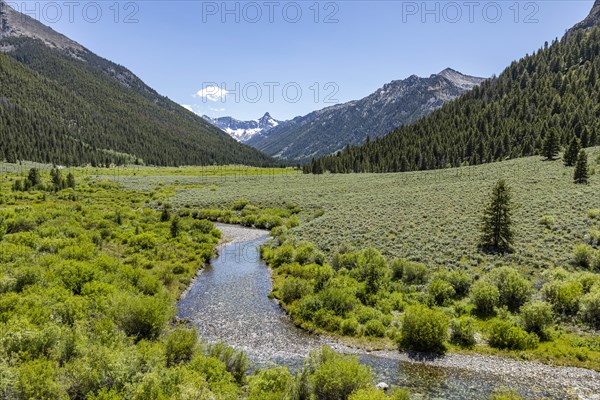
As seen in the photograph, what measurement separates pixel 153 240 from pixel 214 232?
1015 centimetres

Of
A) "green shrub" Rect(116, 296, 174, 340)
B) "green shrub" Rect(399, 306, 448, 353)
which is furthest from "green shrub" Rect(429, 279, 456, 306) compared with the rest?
"green shrub" Rect(116, 296, 174, 340)

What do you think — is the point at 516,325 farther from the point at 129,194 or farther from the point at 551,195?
the point at 129,194

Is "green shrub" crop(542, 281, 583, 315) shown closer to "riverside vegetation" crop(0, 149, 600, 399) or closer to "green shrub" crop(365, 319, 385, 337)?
"riverside vegetation" crop(0, 149, 600, 399)

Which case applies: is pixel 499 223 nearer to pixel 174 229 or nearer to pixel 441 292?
pixel 441 292

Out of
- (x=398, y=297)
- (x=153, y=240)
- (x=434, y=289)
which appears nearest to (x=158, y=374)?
(x=398, y=297)

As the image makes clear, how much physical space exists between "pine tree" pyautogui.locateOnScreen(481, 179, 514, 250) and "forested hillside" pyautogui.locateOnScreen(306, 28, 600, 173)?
3082 inches

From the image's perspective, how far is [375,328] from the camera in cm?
1717

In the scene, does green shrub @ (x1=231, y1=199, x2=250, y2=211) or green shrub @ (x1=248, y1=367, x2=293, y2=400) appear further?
green shrub @ (x1=231, y1=199, x2=250, y2=211)

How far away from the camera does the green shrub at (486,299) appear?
18431 mm

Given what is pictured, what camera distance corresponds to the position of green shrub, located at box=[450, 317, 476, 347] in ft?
52.2

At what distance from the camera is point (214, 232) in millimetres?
40406

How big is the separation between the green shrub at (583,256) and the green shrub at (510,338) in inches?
402

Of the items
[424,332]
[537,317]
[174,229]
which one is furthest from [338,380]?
[174,229]

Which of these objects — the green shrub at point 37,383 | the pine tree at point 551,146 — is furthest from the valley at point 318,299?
the pine tree at point 551,146
